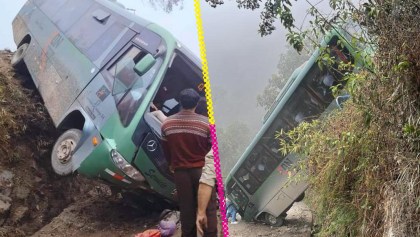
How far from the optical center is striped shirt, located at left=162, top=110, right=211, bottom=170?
328 cm

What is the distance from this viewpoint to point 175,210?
562 cm

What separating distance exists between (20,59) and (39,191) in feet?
8.53

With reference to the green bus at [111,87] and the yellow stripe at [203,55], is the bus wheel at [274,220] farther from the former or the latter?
the yellow stripe at [203,55]

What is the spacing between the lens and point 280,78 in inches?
1276

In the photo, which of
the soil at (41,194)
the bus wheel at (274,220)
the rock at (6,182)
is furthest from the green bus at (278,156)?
the rock at (6,182)

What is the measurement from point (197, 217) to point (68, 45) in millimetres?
3931

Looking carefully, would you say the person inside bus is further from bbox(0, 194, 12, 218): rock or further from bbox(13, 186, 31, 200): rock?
bbox(0, 194, 12, 218): rock

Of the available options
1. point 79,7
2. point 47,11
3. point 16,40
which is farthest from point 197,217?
point 16,40

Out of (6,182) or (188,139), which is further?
(6,182)

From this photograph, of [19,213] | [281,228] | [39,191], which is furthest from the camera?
[281,228]

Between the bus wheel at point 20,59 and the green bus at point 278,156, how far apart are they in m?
4.32

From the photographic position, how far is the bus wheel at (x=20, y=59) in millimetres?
6961

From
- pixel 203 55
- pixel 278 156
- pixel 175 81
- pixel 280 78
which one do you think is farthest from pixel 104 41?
pixel 280 78

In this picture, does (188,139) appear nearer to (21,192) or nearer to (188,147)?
(188,147)
